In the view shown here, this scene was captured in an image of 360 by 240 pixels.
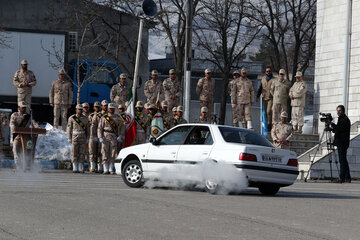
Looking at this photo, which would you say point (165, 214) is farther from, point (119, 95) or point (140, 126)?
point (119, 95)

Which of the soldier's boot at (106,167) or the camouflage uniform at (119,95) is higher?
the camouflage uniform at (119,95)

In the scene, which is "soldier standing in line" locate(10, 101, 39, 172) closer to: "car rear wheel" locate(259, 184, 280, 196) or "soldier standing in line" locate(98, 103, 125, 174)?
"soldier standing in line" locate(98, 103, 125, 174)

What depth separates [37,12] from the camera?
159 feet

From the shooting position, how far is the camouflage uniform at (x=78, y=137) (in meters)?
23.0

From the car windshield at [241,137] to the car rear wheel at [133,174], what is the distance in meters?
1.90

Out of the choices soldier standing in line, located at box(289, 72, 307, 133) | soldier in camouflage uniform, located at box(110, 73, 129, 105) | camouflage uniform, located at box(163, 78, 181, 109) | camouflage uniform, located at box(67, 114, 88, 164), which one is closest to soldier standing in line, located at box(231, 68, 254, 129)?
soldier standing in line, located at box(289, 72, 307, 133)

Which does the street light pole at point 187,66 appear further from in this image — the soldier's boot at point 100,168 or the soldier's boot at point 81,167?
the soldier's boot at point 81,167

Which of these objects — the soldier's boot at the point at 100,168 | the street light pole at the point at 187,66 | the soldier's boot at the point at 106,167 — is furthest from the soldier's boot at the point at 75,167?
the street light pole at the point at 187,66

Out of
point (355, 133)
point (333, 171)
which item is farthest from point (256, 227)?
point (355, 133)

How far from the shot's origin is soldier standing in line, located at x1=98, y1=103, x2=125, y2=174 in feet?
73.6

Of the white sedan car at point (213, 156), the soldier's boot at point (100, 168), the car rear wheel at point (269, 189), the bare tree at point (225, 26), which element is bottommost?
the soldier's boot at point (100, 168)

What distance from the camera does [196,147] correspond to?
51.2 feet

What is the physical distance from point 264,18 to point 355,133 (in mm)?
24280

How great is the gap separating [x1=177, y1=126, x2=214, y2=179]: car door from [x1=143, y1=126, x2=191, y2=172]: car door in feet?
0.46
